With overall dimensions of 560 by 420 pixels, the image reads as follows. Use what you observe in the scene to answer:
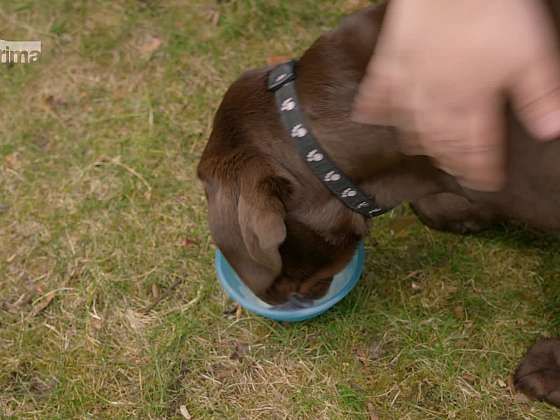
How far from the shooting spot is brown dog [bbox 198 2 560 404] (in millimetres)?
1852

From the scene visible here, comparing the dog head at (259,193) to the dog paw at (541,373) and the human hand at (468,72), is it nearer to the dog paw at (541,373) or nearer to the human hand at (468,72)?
the human hand at (468,72)

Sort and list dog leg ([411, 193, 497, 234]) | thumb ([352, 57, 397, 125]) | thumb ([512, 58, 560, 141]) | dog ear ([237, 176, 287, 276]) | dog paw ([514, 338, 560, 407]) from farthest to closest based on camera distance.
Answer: dog leg ([411, 193, 497, 234])
dog paw ([514, 338, 560, 407])
dog ear ([237, 176, 287, 276])
thumb ([352, 57, 397, 125])
thumb ([512, 58, 560, 141])

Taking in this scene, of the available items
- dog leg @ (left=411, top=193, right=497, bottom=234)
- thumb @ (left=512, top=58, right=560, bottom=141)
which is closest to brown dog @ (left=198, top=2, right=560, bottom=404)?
thumb @ (left=512, top=58, right=560, bottom=141)

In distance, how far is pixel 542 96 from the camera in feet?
4.54

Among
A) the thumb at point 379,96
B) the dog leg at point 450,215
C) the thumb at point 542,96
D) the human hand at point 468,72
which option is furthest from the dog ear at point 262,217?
the dog leg at point 450,215

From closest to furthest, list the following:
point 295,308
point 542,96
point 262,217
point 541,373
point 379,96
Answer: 1. point 542,96
2. point 379,96
3. point 262,217
4. point 541,373
5. point 295,308

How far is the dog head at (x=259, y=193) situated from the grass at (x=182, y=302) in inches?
23.6

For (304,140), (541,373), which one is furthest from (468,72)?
(541,373)

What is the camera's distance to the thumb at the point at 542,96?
138cm

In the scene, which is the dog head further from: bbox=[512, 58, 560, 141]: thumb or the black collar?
bbox=[512, 58, 560, 141]: thumb

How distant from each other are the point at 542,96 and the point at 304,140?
69cm

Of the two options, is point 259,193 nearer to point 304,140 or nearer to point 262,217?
point 262,217

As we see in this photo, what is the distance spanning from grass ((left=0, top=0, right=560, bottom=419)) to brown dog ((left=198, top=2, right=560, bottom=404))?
1.97ft

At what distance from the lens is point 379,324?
2.59 metres
